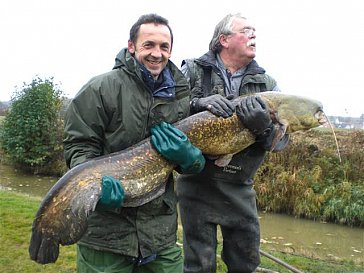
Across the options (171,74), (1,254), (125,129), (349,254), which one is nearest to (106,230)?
(125,129)

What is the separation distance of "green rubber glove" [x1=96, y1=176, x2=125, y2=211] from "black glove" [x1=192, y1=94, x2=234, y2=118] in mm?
1110

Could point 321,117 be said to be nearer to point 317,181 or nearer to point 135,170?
point 135,170

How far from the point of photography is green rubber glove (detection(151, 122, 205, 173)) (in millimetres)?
3045

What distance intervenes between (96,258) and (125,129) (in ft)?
2.87

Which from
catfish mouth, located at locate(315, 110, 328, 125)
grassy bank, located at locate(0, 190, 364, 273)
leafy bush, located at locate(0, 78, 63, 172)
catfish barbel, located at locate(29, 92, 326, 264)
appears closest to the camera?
catfish barbel, located at locate(29, 92, 326, 264)

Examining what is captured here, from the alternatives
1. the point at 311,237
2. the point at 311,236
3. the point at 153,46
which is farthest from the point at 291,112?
the point at 311,236

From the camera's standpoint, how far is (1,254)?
6191mm

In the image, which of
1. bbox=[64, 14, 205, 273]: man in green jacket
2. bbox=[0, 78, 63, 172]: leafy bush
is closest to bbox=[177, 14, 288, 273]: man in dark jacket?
bbox=[64, 14, 205, 273]: man in green jacket

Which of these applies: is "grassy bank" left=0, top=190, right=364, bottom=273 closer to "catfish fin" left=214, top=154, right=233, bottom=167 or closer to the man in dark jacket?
the man in dark jacket

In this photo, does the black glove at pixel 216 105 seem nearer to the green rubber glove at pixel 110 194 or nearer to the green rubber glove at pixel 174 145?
the green rubber glove at pixel 174 145

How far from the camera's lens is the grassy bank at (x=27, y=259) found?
5.81 m

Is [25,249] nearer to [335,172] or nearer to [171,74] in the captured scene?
[171,74]

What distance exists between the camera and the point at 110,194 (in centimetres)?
272

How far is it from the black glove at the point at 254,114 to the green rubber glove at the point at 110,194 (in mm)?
1298
